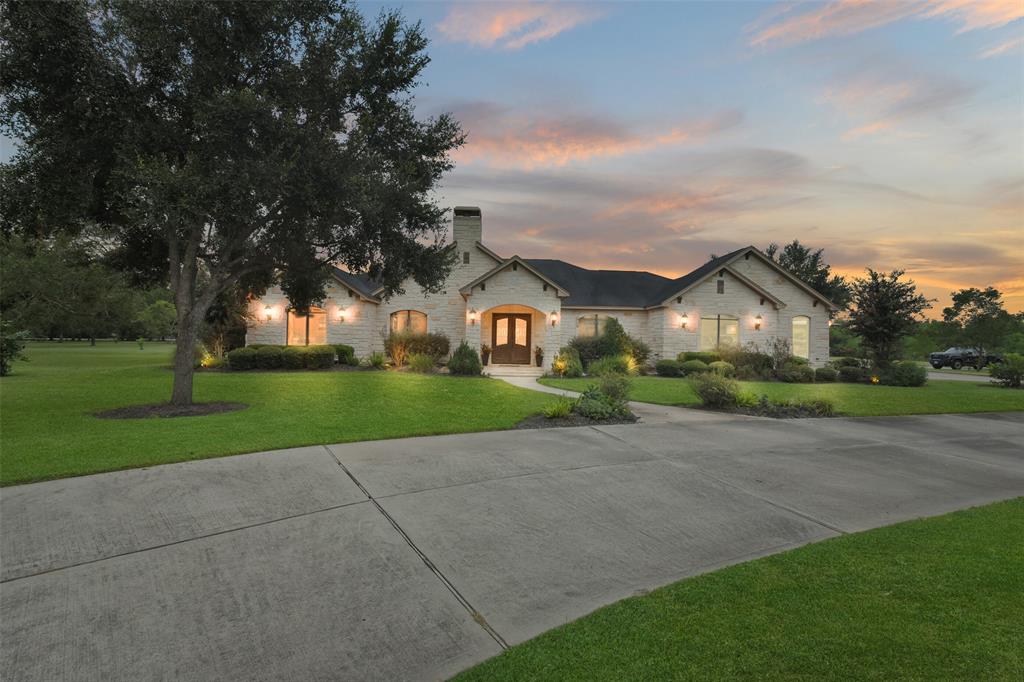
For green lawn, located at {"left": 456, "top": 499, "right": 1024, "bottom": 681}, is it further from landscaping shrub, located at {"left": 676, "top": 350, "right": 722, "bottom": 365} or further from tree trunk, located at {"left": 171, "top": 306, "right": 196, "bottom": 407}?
landscaping shrub, located at {"left": 676, "top": 350, "right": 722, "bottom": 365}

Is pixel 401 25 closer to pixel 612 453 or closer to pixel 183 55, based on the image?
pixel 183 55

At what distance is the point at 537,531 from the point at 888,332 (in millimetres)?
23729

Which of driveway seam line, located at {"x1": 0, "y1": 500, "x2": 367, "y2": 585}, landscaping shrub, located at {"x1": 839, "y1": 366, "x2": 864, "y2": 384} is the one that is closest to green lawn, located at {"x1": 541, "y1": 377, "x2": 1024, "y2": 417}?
landscaping shrub, located at {"x1": 839, "y1": 366, "x2": 864, "y2": 384}

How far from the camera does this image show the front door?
25750 mm

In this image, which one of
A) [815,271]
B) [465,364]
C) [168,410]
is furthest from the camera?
[815,271]

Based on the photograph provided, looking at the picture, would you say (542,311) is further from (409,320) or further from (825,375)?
(825,375)

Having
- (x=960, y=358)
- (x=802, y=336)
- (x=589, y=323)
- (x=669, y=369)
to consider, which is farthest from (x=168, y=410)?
(x=960, y=358)

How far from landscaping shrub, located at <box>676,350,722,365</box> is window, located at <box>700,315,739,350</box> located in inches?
56.2

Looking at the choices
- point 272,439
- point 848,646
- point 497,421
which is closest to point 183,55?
point 272,439

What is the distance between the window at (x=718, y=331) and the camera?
82.2 feet

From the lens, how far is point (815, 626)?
9.13 feet

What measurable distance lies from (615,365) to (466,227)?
432 inches

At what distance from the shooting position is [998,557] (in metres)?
3.70

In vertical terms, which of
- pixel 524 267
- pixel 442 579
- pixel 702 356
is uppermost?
pixel 524 267
